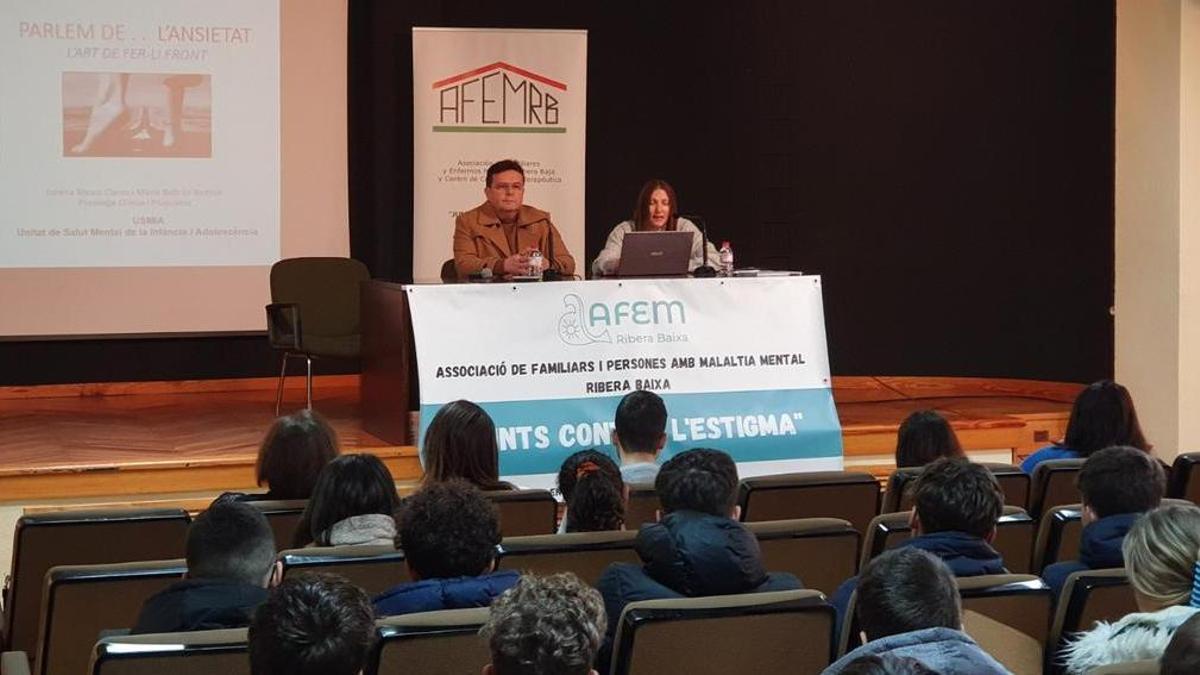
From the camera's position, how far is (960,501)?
3562mm

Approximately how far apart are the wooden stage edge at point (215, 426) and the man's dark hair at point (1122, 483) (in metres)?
3.53

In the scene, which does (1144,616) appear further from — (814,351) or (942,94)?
(942,94)

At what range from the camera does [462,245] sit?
7391 millimetres

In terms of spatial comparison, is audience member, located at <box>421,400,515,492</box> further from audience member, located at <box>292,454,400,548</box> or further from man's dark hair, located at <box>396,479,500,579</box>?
man's dark hair, located at <box>396,479,500,579</box>

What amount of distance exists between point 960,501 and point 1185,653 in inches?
63.3

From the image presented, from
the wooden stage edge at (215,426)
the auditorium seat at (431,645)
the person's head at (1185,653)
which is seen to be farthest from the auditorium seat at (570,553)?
the wooden stage edge at (215,426)

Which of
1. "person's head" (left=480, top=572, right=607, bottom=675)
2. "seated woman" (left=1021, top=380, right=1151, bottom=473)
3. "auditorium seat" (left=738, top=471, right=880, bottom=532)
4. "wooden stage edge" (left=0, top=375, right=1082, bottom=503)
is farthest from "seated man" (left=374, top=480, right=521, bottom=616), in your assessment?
"wooden stage edge" (left=0, top=375, right=1082, bottom=503)

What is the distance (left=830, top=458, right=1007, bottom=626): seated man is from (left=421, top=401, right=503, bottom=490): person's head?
1545mm

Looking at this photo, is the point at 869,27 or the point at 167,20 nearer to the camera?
the point at 167,20

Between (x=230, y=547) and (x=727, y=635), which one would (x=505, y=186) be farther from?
(x=727, y=635)

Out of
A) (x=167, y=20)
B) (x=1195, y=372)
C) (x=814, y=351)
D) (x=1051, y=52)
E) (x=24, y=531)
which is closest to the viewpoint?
(x=24, y=531)

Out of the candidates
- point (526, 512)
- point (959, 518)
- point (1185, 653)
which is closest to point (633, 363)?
point (526, 512)

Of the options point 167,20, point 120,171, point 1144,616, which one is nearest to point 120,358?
point 120,171

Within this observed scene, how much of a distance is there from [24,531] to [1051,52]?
7.16 meters
